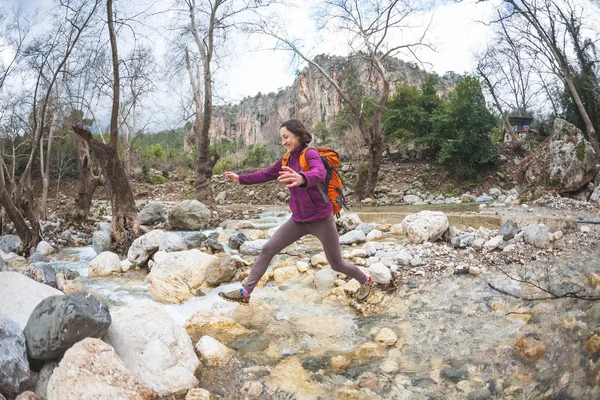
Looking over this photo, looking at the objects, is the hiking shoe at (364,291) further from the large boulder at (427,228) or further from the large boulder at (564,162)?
the large boulder at (564,162)

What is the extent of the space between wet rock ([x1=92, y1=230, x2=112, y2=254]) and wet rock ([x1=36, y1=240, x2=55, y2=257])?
85cm

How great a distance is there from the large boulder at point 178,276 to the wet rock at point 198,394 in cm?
187

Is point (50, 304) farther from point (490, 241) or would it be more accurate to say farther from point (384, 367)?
point (490, 241)

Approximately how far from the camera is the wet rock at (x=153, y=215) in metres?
9.91

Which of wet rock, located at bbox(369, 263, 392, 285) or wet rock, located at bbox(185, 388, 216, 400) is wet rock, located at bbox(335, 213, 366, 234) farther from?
wet rock, located at bbox(185, 388, 216, 400)

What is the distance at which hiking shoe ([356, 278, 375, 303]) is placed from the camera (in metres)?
3.48

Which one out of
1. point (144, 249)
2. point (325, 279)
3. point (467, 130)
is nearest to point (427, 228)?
point (325, 279)

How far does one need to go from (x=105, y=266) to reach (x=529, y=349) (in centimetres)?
533

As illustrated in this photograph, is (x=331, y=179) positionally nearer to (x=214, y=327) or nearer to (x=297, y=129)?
(x=297, y=129)

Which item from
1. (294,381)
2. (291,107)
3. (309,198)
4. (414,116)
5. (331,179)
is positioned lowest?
(294,381)

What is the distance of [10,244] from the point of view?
296 inches

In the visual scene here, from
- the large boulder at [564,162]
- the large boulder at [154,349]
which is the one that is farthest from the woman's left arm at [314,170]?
the large boulder at [564,162]

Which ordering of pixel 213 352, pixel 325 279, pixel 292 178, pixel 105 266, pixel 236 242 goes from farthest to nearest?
1. pixel 236 242
2. pixel 105 266
3. pixel 325 279
4. pixel 213 352
5. pixel 292 178

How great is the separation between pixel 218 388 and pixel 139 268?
3864 mm
